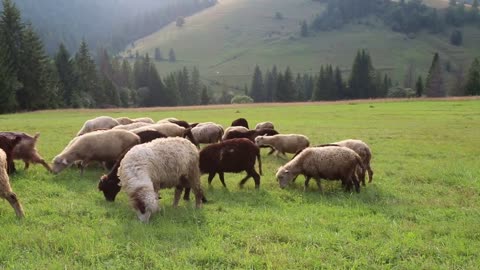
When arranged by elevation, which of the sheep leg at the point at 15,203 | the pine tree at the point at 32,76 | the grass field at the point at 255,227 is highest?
the pine tree at the point at 32,76

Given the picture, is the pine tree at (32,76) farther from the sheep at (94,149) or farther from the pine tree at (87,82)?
the sheep at (94,149)

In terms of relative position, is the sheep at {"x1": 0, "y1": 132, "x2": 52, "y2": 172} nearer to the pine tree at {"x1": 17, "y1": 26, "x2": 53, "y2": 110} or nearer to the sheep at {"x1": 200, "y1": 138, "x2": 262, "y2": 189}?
the sheep at {"x1": 200, "y1": 138, "x2": 262, "y2": 189}

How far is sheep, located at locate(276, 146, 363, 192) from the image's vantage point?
1163 cm

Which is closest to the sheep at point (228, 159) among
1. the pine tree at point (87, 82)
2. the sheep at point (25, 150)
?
the sheep at point (25, 150)

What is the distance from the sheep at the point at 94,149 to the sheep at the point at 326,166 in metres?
5.64

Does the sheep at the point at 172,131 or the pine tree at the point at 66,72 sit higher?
the pine tree at the point at 66,72

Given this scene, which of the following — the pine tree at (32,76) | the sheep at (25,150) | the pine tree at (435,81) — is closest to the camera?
the sheep at (25,150)

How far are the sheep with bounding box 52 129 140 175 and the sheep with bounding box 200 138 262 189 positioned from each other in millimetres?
3250

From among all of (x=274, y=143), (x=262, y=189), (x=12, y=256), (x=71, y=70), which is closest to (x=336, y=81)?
(x=71, y=70)

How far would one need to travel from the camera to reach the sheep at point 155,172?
851cm

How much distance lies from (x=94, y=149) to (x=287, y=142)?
8.43 meters

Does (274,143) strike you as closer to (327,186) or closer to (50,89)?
(327,186)

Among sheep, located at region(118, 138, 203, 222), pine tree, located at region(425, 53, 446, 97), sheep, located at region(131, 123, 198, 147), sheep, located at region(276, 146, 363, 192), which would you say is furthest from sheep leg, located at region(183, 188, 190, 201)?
pine tree, located at region(425, 53, 446, 97)

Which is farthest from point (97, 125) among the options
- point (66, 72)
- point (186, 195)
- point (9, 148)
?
point (66, 72)
